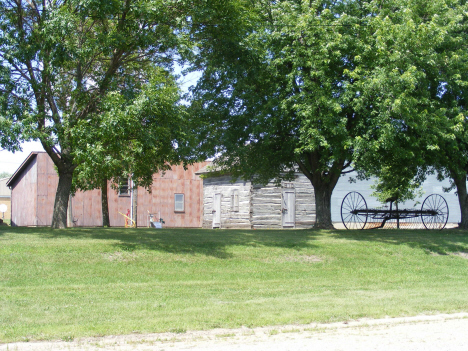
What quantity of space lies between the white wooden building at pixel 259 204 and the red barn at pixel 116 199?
4285 millimetres

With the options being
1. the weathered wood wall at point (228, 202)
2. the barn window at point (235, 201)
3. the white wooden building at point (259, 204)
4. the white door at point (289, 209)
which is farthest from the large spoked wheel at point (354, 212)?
the barn window at point (235, 201)

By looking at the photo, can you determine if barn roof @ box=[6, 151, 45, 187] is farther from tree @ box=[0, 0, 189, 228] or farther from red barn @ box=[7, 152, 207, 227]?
tree @ box=[0, 0, 189, 228]

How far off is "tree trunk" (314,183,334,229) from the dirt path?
1392cm

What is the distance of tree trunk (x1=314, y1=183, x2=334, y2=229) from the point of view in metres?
21.7

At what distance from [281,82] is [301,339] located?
1350 cm

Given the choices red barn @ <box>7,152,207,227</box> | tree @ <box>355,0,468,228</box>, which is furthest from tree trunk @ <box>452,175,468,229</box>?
red barn @ <box>7,152,207,227</box>

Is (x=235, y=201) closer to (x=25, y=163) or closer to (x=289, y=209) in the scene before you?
(x=289, y=209)

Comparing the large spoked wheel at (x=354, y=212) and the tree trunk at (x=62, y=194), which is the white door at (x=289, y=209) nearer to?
the large spoked wheel at (x=354, y=212)

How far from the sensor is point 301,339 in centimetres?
675

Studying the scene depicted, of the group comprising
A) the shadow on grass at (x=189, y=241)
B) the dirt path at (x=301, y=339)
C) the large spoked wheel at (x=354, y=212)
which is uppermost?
the large spoked wheel at (x=354, y=212)

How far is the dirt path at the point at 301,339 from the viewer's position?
20.5ft

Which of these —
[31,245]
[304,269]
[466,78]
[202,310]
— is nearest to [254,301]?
[202,310]

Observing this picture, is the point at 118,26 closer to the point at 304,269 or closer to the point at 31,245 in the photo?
the point at 31,245

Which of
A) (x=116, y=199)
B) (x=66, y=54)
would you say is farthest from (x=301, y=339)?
(x=116, y=199)
